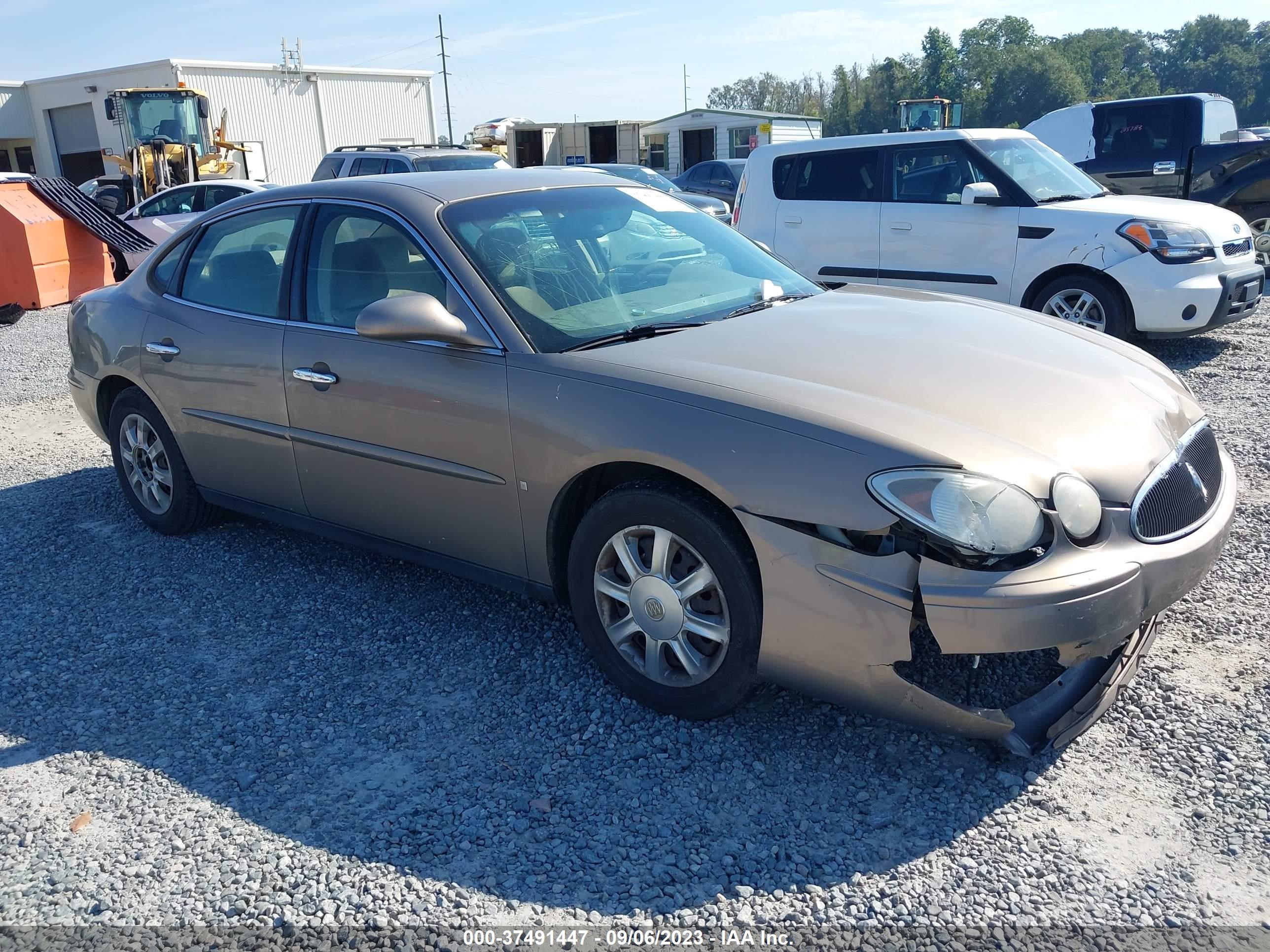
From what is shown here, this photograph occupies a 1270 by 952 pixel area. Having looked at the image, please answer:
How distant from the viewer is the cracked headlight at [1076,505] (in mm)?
2545

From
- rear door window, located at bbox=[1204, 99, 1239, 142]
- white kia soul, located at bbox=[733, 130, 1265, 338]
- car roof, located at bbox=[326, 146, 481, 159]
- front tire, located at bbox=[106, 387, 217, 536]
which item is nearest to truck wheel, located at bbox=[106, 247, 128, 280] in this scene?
car roof, located at bbox=[326, 146, 481, 159]

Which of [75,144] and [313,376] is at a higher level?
[75,144]

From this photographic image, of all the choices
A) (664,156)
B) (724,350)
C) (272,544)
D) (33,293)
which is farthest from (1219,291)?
(664,156)

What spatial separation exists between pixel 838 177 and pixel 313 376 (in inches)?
242

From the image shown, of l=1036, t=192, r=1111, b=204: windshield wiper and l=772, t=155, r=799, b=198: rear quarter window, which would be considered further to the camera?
l=772, t=155, r=799, b=198: rear quarter window

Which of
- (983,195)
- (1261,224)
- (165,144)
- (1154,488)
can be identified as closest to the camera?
(1154,488)

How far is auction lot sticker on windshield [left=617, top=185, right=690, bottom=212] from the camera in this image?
13.8 ft

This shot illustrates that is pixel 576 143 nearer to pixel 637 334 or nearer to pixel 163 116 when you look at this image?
pixel 163 116

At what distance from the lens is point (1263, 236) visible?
11.0 metres

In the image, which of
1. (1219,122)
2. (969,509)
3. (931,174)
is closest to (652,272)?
(969,509)

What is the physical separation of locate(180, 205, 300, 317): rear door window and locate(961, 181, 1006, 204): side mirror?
5.50 meters

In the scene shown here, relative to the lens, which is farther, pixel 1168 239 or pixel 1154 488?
pixel 1168 239

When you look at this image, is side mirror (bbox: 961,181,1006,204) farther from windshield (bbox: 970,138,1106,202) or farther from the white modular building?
the white modular building

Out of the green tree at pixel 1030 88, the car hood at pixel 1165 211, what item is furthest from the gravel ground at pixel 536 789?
the green tree at pixel 1030 88
